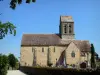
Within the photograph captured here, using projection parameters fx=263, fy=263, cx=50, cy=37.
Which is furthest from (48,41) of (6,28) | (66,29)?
(6,28)

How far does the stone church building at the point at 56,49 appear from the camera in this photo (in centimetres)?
8188

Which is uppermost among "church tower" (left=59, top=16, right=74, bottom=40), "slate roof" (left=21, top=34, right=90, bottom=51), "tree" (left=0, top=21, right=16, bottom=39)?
"church tower" (left=59, top=16, right=74, bottom=40)

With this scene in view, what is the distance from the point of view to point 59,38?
88.9 meters

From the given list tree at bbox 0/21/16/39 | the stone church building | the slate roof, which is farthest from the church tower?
tree at bbox 0/21/16/39

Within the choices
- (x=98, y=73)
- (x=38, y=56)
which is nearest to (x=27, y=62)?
(x=38, y=56)

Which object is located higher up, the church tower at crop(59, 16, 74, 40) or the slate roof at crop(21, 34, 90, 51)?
the church tower at crop(59, 16, 74, 40)

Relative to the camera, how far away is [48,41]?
→ 87.6 m

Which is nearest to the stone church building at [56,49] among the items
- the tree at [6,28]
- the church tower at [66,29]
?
the church tower at [66,29]

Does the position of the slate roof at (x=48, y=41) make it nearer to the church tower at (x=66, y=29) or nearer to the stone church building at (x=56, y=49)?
the stone church building at (x=56, y=49)

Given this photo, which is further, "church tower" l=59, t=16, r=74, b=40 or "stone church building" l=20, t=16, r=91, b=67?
"church tower" l=59, t=16, r=74, b=40

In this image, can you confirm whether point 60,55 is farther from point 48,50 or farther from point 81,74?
point 81,74

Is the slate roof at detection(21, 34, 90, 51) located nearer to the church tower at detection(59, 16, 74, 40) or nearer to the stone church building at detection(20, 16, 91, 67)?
the stone church building at detection(20, 16, 91, 67)

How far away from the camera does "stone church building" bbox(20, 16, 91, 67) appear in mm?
81875

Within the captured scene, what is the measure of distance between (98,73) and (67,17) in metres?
78.3
